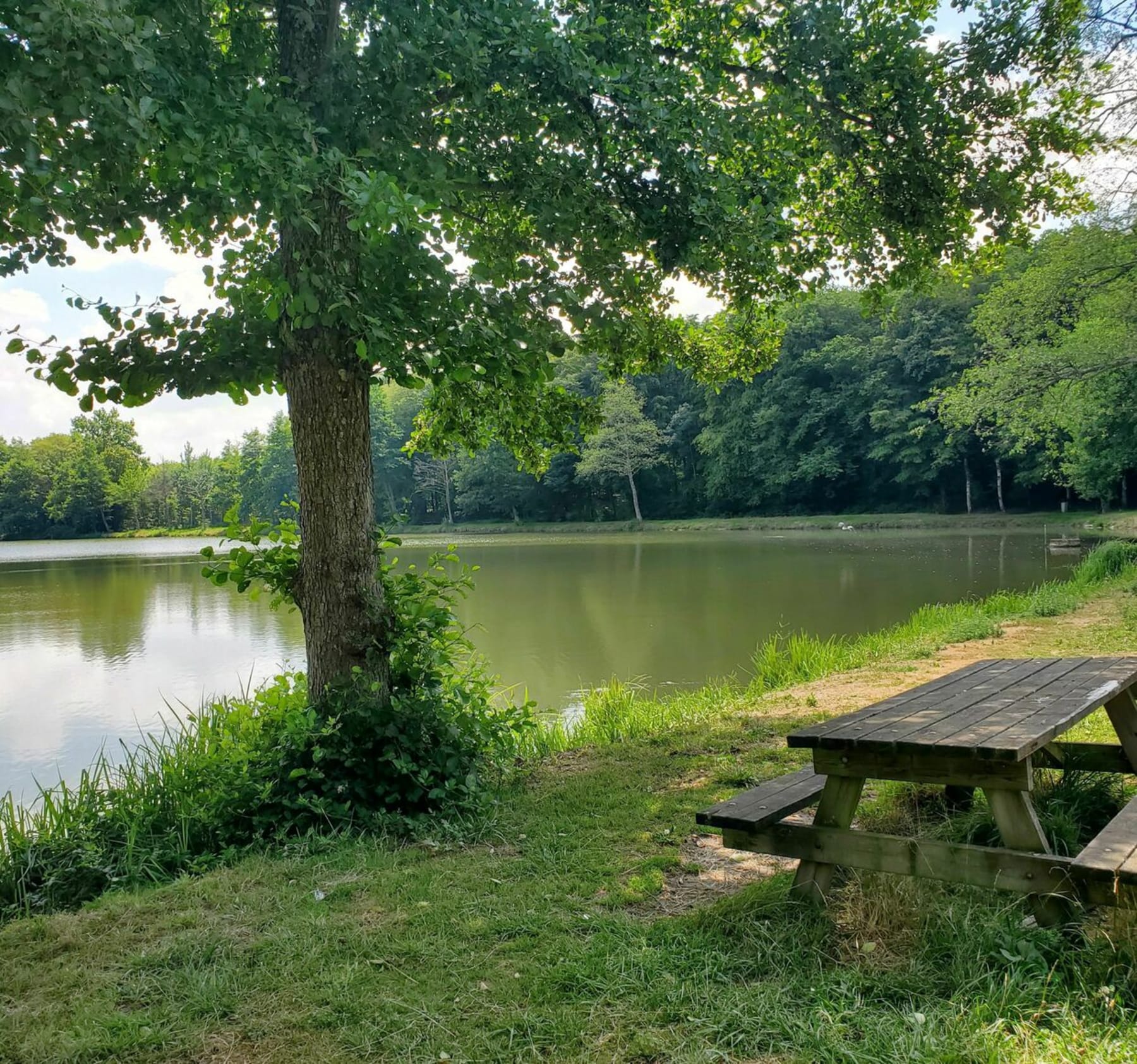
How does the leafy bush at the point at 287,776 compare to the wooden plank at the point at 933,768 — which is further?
the leafy bush at the point at 287,776

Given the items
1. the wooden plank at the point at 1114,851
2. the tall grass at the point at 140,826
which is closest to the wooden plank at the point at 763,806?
the wooden plank at the point at 1114,851

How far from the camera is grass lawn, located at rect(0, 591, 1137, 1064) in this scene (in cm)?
202

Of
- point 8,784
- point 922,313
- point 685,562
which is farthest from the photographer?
point 922,313

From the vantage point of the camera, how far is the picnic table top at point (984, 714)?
226cm

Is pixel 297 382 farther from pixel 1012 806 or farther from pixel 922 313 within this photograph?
pixel 922 313

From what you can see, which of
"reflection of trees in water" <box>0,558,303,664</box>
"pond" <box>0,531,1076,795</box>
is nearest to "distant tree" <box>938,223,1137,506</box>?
"pond" <box>0,531,1076,795</box>

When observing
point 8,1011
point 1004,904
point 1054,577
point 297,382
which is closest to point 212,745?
point 297,382

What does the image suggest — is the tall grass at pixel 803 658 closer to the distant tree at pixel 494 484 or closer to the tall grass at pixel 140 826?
the tall grass at pixel 140 826

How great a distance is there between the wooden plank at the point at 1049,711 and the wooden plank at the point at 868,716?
31 cm

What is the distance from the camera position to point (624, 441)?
48906mm

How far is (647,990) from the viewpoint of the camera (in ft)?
7.54

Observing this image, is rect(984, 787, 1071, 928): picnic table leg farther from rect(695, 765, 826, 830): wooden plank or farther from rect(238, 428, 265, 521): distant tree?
rect(238, 428, 265, 521): distant tree

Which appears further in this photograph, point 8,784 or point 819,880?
point 8,784

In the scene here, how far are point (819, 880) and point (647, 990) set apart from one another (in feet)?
2.24
